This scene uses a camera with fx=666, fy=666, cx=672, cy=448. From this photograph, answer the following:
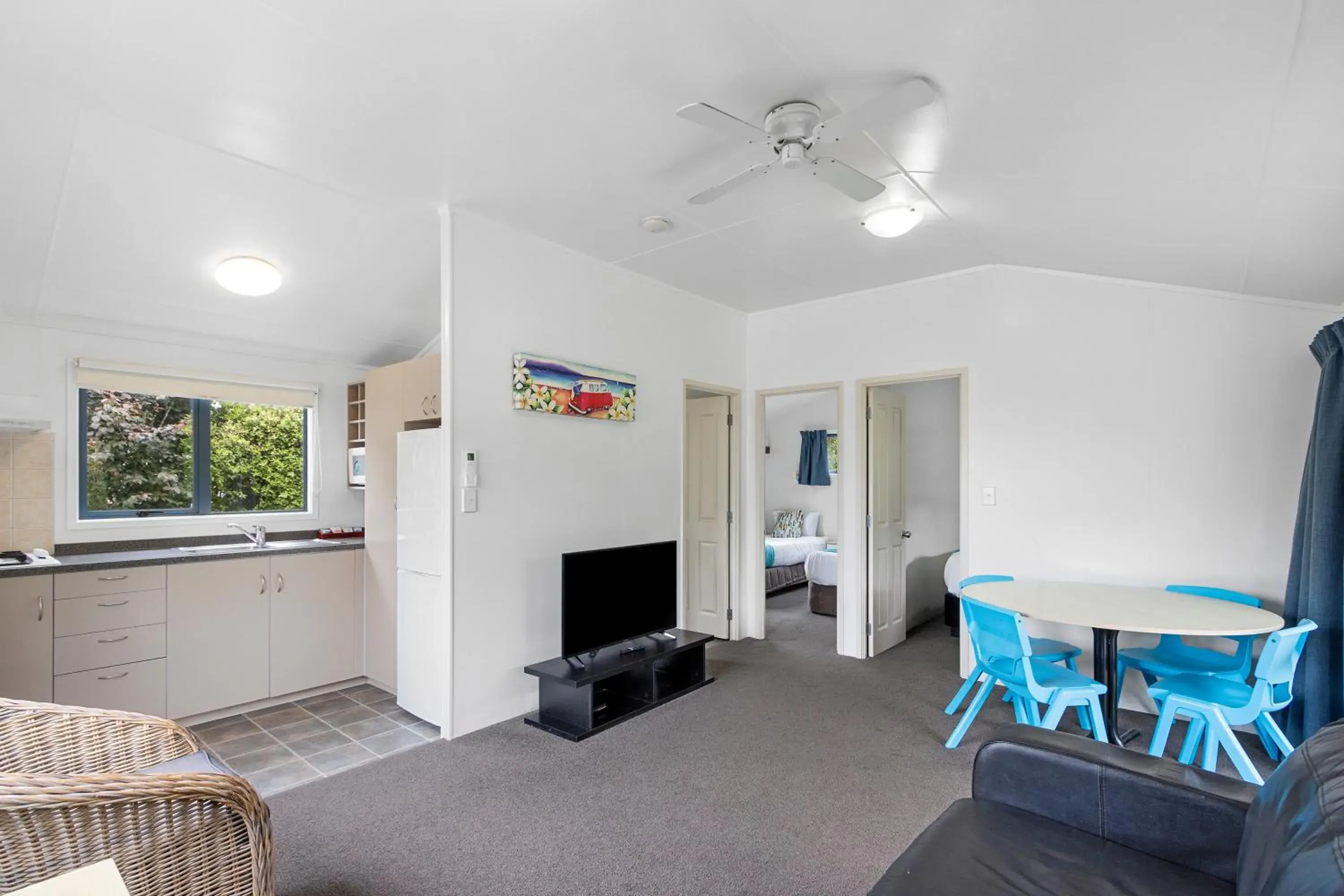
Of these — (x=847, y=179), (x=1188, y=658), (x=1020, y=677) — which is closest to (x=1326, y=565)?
(x=1188, y=658)

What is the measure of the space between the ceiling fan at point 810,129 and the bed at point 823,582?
4.09m

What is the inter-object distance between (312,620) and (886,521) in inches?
153

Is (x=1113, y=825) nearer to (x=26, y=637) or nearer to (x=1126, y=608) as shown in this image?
(x=1126, y=608)

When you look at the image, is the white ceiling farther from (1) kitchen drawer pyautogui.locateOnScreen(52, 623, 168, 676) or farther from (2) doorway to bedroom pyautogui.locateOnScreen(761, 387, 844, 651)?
(2) doorway to bedroom pyautogui.locateOnScreen(761, 387, 844, 651)

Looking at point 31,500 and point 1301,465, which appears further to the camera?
point 31,500

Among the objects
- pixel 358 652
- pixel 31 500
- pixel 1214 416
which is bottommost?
pixel 358 652

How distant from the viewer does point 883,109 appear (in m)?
1.99

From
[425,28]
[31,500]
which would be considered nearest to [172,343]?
[31,500]

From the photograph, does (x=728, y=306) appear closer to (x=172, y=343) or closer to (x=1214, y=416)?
(x=1214, y=416)

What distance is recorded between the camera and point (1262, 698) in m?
2.62

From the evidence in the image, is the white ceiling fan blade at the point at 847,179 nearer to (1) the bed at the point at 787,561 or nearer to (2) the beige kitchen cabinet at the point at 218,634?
(2) the beige kitchen cabinet at the point at 218,634

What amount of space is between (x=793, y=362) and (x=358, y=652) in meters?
3.62

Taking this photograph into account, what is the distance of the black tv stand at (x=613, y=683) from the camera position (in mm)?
3383

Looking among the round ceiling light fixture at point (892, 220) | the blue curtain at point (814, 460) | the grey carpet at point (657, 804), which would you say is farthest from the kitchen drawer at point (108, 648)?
the blue curtain at point (814, 460)
